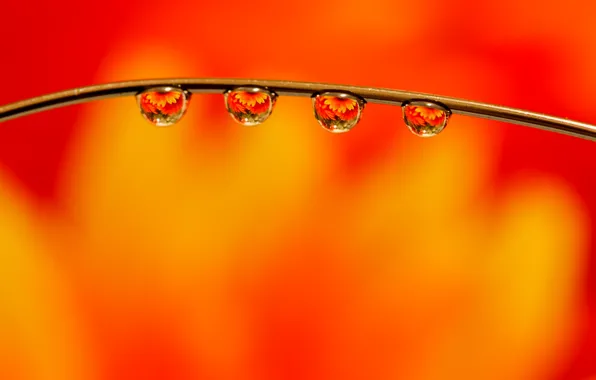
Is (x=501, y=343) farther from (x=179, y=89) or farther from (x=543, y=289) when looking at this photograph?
(x=179, y=89)

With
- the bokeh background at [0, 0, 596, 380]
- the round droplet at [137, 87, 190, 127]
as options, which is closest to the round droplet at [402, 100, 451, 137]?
the round droplet at [137, 87, 190, 127]

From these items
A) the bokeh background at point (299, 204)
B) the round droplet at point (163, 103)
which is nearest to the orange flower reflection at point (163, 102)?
the round droplet at point (163, 103)

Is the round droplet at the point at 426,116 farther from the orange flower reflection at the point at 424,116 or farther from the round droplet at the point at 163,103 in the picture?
the round droplet at the point at 163,103

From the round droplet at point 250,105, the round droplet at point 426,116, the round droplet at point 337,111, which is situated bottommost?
the round droplet at point 250,105

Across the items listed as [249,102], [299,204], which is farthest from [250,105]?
[299,204]

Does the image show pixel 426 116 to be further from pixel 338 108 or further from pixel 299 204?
pixel 299 204

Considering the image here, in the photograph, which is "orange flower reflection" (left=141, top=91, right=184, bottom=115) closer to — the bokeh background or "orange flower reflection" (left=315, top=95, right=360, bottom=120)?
"orange flower reflection" (left=315, top=95, right=360, bottom=120)

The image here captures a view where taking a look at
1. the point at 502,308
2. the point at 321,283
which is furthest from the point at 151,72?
the point at 502,308
